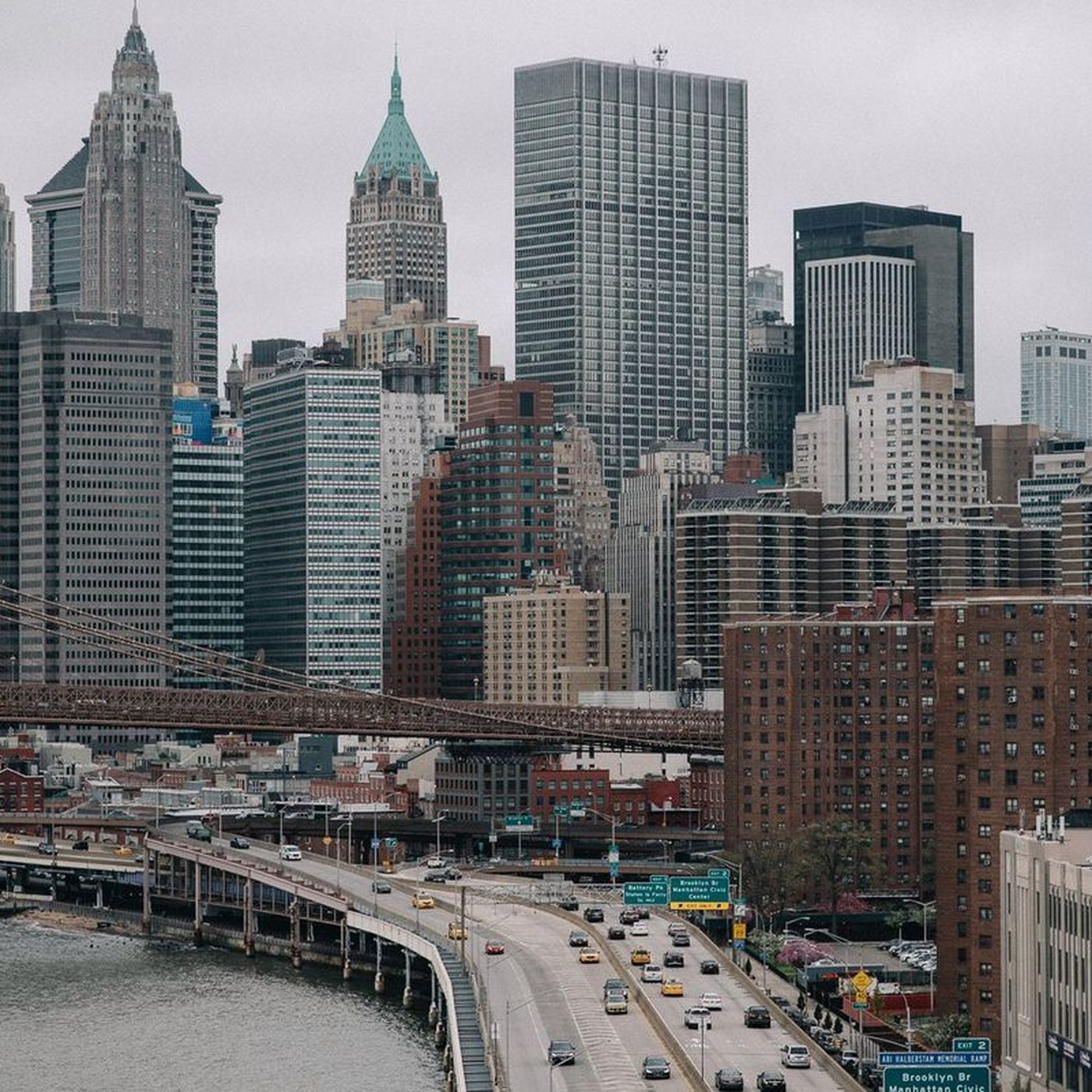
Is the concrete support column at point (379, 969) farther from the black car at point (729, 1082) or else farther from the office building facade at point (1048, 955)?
the black car at point (729, 1082)

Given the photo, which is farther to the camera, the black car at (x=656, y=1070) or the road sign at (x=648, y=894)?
the road sign at (x=648, y=894)

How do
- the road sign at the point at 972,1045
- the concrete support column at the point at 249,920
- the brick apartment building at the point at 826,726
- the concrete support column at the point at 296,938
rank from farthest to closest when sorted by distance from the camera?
the brick apartment building at the point at 826,726
the concrete support column at the point at 249,920
the concrete support column at the point at 296,938
the road sign at the point at 972,1045

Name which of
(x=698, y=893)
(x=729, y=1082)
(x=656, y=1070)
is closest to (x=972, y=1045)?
(x=729, y=1082)

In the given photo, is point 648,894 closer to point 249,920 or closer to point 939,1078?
point 249,920

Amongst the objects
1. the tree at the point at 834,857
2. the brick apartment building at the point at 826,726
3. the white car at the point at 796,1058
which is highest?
the brick apartment building at the point at 826,726

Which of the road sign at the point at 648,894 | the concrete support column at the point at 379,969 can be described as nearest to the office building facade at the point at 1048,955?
the road sign at the point at 648,894

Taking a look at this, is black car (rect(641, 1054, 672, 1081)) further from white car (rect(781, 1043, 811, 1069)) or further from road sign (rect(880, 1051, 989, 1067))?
road sign (rect(880, 1051, 989, 1067))
